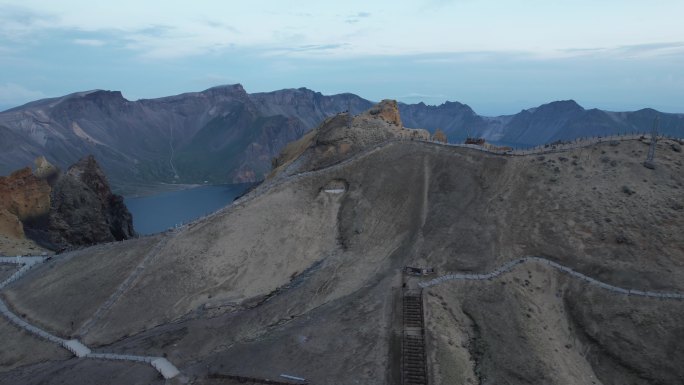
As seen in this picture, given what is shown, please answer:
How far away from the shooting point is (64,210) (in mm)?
92688

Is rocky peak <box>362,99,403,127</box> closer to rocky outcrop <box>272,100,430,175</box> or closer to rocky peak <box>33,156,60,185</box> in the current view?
rocky outcrop <box>272,100,430,175</box>

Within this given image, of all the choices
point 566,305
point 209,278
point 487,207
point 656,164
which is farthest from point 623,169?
point 209,278

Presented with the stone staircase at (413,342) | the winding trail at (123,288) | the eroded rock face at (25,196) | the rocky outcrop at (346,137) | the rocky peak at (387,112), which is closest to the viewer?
the stone staircase at (413,342)

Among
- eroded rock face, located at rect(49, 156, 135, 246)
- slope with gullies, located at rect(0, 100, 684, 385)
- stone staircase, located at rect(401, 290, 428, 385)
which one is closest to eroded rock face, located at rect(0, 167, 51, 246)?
eroded rock face, located at rect(49, 156, 135, 246)

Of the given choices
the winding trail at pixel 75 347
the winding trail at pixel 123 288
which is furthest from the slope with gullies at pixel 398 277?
the winding trail at pixel 75 347

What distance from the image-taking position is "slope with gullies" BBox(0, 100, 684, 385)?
1430 inches

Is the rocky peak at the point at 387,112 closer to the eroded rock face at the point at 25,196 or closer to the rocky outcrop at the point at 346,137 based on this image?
the rocky outcrop at the point at 346,137

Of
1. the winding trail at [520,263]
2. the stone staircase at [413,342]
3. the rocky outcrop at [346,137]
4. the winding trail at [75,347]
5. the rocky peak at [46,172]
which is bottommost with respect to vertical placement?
the winding trail at [75,347]

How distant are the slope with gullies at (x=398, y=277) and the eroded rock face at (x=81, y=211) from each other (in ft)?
86.4

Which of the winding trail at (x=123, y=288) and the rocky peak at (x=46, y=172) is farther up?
the rocky peak at (x=46, y=172)

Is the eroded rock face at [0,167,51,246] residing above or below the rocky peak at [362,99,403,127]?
below

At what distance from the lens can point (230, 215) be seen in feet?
202

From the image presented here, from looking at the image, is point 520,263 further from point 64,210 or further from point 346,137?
point 64,210

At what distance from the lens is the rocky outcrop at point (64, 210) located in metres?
91.6
